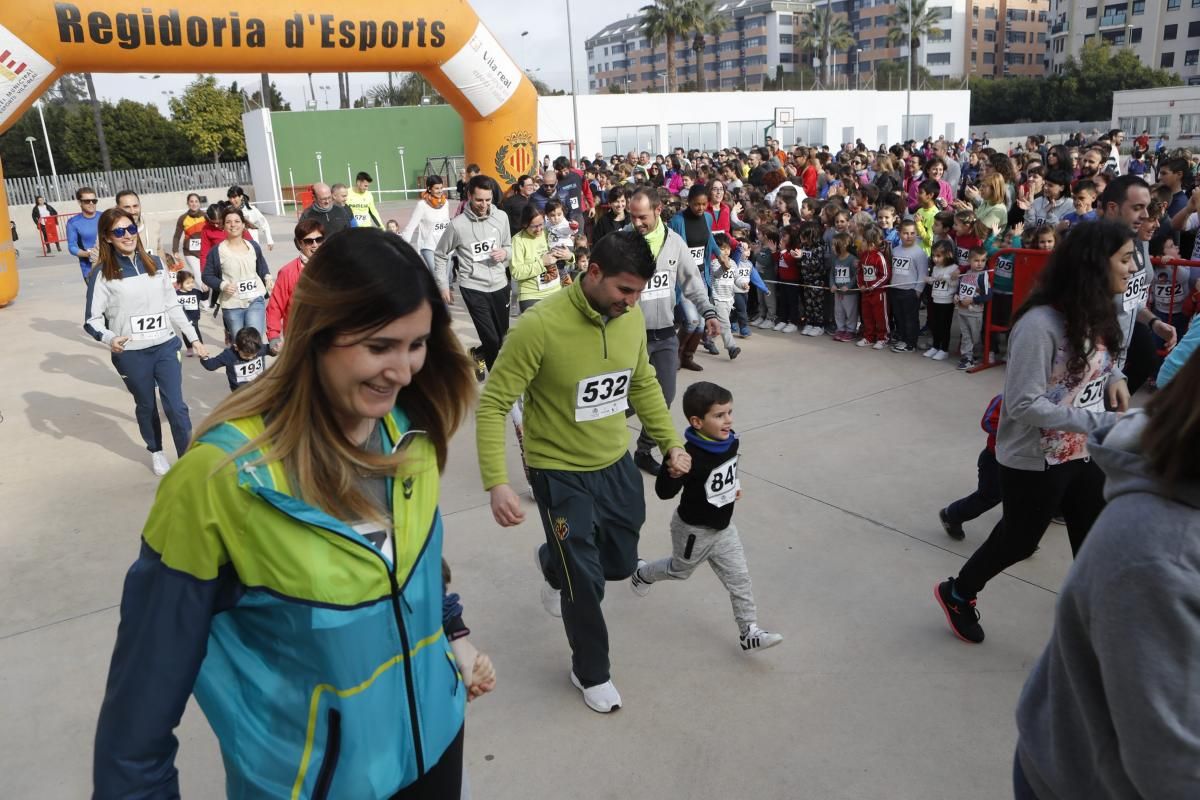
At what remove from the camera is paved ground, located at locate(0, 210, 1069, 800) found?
3.19 m

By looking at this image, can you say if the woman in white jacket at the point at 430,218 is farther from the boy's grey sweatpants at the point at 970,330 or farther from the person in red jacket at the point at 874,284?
the boy's grey sweatpants at the point at 970,330

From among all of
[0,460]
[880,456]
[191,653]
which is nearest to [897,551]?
[880,456]

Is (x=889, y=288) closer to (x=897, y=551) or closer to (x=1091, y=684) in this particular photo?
(x=897, y=551)

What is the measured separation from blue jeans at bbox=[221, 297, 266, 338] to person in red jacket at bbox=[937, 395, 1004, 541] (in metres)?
5.81

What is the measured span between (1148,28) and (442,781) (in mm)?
92417

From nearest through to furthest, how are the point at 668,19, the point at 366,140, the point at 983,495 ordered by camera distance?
the point at 983,495, the point at 366,140, the point at 668,19

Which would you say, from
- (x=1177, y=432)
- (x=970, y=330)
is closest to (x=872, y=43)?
(x=970, y=330)

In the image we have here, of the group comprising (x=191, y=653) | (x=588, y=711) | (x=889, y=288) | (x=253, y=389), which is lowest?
(x=588, y=711)

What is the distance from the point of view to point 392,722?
1545 millimetres

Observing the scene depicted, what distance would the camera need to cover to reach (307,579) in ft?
4.54

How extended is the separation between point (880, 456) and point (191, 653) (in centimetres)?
543

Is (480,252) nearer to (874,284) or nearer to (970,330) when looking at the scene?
(874,284)

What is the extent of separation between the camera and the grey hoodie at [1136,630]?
123 centimetres

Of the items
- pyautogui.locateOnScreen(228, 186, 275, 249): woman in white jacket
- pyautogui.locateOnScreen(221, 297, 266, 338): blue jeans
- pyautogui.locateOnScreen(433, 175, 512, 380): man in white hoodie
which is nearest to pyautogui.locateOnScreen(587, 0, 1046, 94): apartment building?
pyautogui.locateOnScreen(228, 186, 275, 249): woman in white jacket
